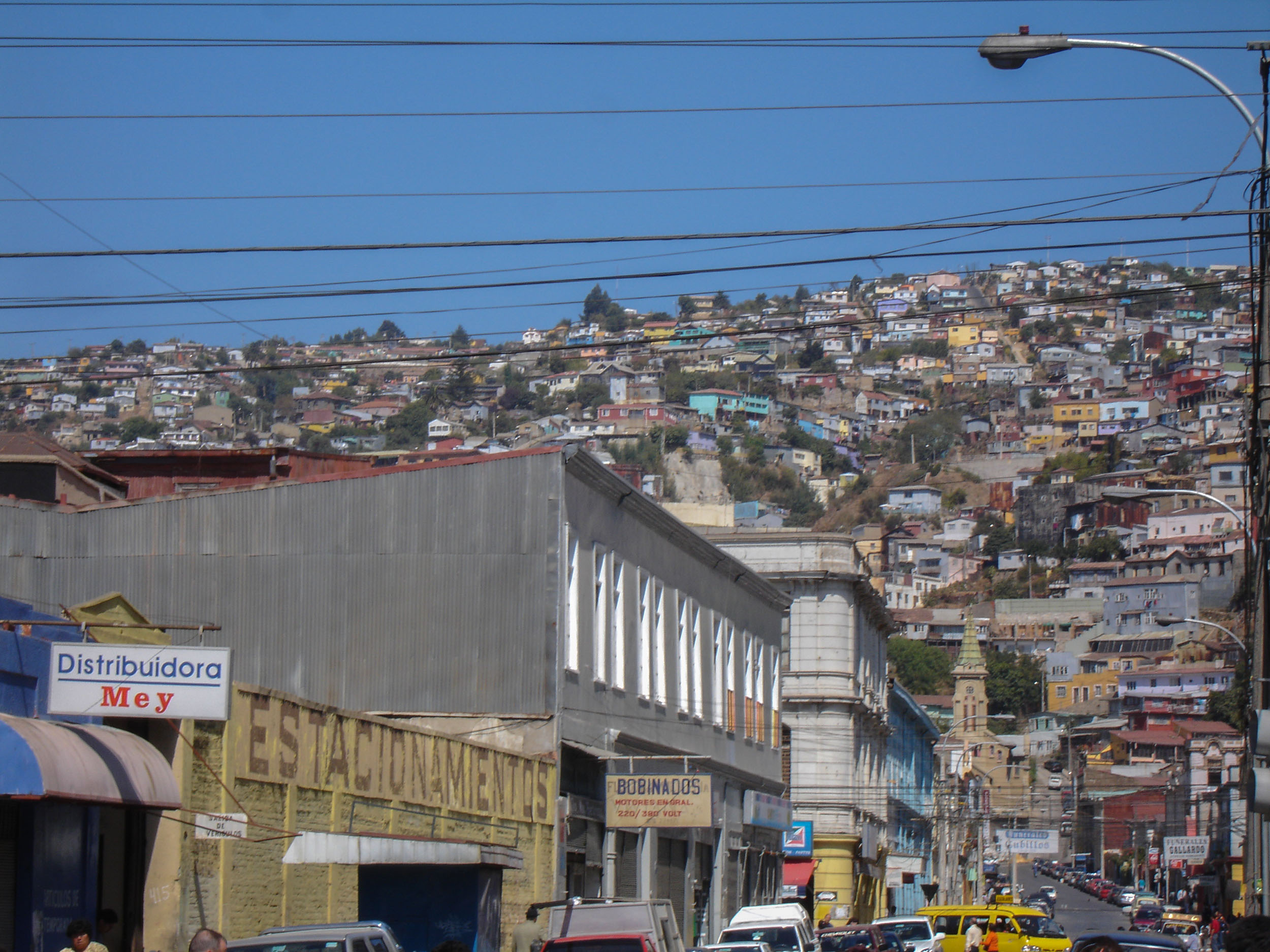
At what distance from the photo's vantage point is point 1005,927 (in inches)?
1332

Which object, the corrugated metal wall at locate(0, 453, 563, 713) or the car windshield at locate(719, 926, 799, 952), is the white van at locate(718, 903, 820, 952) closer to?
the car windshield at locate(719, 926, 799, 952)

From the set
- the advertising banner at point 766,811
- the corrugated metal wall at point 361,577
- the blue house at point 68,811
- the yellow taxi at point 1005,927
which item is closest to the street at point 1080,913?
the yellow taxi at point 1005,927

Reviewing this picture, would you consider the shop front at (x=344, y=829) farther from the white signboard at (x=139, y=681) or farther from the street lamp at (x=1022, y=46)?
the street lamp at (x=1022, y=46)

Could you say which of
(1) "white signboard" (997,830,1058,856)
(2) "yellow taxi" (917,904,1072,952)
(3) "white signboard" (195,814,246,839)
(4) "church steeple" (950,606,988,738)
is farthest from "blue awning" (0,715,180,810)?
(4) "church steeple" (950,606,988,738)

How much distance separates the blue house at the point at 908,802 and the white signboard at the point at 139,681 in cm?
5309

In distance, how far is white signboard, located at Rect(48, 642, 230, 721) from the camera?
15.9 meters

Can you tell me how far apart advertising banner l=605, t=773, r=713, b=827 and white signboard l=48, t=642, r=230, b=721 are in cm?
1331

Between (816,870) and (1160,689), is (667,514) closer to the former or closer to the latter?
(816,870)

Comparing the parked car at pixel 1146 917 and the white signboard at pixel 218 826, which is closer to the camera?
the white signboard at pixel 218 826

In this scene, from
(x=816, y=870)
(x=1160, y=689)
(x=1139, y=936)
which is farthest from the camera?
(x=1160, y=689)

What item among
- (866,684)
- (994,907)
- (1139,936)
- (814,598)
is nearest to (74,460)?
(994,907)

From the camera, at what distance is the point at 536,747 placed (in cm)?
2828

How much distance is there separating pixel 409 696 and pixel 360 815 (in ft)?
20.4

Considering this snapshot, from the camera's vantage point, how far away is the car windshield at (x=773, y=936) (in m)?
28.1
